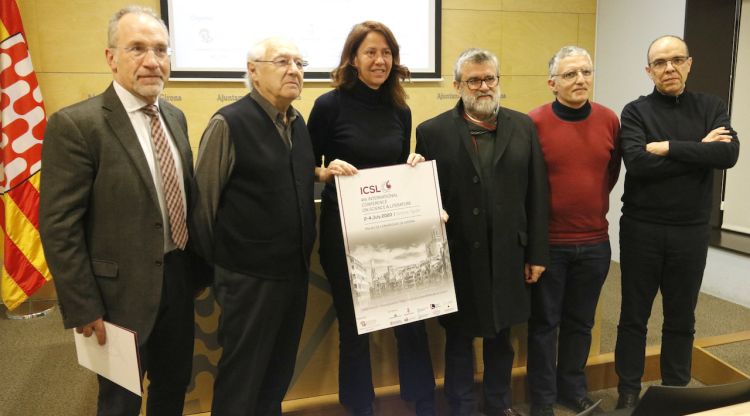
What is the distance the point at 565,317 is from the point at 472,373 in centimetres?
51

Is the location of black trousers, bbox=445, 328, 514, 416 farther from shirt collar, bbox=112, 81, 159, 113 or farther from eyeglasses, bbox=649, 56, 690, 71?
shirt collar, bbox=112, 81, 159, 113

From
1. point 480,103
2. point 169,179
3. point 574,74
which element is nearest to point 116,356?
point 169,179

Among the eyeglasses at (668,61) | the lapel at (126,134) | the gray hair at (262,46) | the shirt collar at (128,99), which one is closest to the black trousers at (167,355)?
the lapel at (126,134)

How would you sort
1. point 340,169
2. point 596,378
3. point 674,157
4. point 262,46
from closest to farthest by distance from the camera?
point 262,46 → point 340,169 → point 674,157 → point 596,378

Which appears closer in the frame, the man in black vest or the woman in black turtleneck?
the man in black vest

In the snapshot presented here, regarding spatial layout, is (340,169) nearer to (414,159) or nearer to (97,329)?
(414,159)

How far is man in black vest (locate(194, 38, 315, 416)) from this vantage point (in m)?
1.70

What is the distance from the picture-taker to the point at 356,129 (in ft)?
6.70

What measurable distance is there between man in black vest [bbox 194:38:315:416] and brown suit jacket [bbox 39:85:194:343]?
177 mm

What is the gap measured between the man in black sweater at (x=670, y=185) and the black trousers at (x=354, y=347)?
0.98 meters

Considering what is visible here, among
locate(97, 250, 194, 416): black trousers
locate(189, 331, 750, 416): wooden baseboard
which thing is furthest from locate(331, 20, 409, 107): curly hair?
locate(189, 331, 750, 416): wooden baseboard

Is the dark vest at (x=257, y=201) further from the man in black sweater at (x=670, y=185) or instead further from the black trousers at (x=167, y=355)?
the man in black sweater at (x=670, y=185)

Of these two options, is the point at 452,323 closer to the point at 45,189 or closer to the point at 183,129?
the point at 183,129

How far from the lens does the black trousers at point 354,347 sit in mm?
2078
